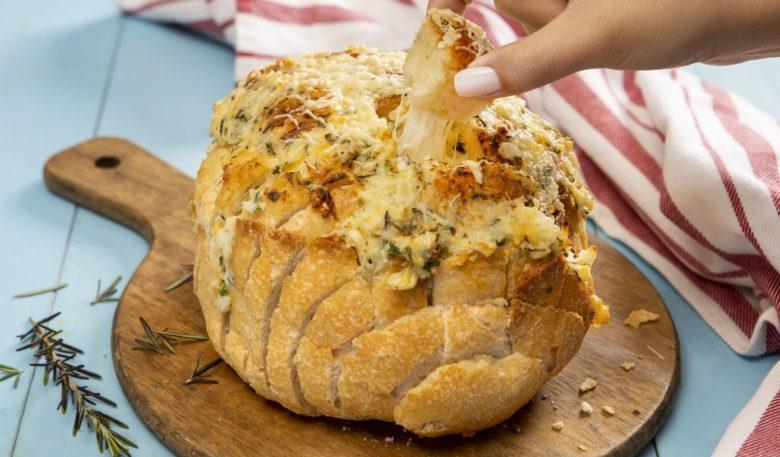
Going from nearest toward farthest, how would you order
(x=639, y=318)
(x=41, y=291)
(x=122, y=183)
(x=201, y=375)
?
1. (x=201, y=375)
2. (x=639, y=318)
3. (x=41, y=291)
4. (x=122, y=183)

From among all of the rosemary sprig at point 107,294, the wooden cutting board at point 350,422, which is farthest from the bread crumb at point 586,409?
the rosemary sprig at point 107,294

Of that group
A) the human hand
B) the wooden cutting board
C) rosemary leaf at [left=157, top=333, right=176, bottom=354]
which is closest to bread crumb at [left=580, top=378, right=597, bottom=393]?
the wooden cutting board

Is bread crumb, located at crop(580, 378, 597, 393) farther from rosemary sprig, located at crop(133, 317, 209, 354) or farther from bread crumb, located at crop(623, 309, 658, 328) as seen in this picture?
rosemary sprig, located at crop(133, 317, 209, 354)

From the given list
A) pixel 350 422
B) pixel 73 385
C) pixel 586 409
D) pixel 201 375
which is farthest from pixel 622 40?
pixel 73 385

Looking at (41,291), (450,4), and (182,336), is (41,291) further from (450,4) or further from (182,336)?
(450,4)

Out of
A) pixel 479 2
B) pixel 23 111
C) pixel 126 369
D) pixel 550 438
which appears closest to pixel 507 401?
pixel 550 438

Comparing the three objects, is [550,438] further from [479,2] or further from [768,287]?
[479,2]
